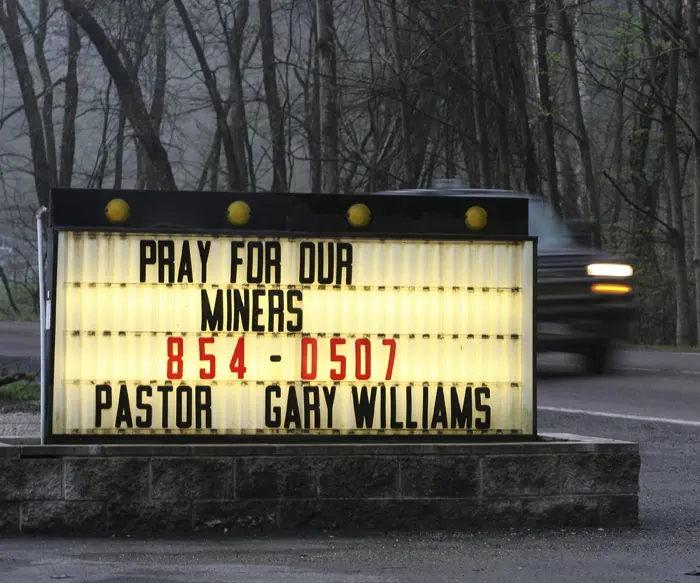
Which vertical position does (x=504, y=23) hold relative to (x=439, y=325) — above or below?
above

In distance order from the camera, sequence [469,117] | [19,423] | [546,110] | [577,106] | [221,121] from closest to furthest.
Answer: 1. [19,423]
2. [546,110]
3. [469,117]
4. [577,106]
5. [221,121]

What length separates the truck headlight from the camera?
1794cm

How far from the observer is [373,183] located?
4159cm

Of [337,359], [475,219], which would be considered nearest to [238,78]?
[475,219]

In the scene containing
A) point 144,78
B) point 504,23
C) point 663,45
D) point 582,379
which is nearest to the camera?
point 582,379

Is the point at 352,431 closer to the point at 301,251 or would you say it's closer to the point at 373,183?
the point at 301,251

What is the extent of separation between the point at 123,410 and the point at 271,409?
2.52ft

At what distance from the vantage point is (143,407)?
8.30 m

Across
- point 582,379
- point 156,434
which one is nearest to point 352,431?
point 156,434

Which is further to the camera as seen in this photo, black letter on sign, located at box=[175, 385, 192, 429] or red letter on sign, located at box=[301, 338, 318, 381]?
red letter on sign, located at box=[301, 338, 318, 381]

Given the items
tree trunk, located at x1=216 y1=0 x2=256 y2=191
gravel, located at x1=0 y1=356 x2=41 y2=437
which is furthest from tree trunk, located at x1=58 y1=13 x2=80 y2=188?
gravel, located at x1=0 y1=356 x2=41 y2=437

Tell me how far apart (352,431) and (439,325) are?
2.43 feet

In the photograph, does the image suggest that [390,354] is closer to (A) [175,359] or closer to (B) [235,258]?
(B) [235,258]

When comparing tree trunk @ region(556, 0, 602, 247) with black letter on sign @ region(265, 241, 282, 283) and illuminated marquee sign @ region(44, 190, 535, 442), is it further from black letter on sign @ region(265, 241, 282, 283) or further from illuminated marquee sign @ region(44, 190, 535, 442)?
black letter on sign @ region(265, 241, 282, 283)
